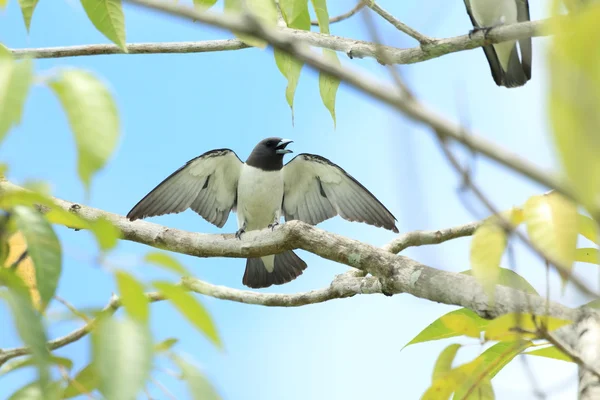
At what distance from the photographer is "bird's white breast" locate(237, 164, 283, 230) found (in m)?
7.02

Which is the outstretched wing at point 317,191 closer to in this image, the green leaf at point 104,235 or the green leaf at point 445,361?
the green leaf at point 445,361

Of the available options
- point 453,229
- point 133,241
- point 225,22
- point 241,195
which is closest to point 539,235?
point 225,22

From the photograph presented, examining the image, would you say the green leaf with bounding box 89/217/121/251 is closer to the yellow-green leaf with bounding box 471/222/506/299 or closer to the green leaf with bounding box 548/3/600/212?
the yellow-green leaf with bounding box 471/222/506/299

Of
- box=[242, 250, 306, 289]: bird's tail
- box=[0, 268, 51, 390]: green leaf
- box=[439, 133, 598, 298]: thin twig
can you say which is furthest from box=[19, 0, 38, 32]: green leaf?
box=[242, 250, 306, 289]: bird's tail

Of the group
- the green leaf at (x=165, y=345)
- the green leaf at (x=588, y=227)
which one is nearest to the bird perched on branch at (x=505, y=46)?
the green leaf at (x=588, y=227)

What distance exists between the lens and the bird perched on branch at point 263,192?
22.9 ft

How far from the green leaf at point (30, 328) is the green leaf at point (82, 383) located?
0.67 ft

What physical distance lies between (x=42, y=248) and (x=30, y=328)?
0.20m

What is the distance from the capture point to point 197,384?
1.51 meters

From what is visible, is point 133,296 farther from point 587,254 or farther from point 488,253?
point 587,254

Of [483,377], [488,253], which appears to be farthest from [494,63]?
[488,253]

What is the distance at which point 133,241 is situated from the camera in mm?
4523

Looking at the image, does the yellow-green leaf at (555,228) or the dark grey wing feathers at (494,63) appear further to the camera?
the dark grey wing feathers at (494,63)

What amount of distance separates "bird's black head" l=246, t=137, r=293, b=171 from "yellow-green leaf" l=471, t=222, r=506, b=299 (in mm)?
5772
